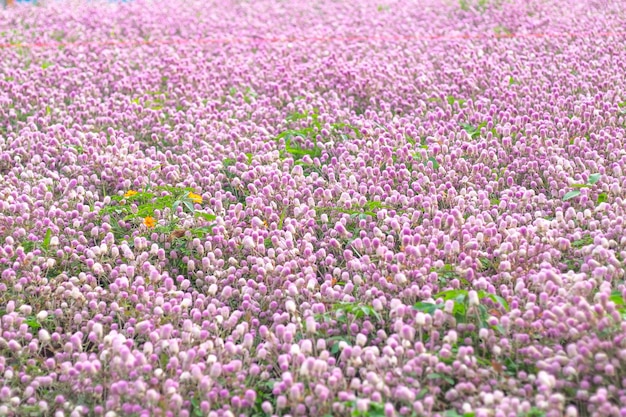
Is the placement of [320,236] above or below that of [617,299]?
below

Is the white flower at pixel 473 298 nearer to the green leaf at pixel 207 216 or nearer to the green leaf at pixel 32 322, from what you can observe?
the green leaf at pixel 207 216

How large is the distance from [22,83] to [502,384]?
6.05 m

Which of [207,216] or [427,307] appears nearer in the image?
[427,307]

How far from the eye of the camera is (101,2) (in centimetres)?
1318

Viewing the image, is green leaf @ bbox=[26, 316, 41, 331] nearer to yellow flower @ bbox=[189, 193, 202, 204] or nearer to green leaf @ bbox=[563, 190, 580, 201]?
yellow flower @ bbox=[189, 193, 202, 204]

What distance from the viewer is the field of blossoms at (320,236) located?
3191 mm

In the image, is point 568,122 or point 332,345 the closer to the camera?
point 332,345

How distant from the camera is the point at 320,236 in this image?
4508 mm

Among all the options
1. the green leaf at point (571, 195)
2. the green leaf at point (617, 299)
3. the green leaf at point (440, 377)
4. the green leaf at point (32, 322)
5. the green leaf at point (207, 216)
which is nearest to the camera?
the green leaf at point (440, 377)

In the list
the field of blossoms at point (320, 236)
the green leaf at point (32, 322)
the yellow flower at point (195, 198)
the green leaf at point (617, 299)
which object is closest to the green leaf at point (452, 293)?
the field of blossoms at point (320, 236)

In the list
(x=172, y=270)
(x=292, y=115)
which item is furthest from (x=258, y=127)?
(x=172, y=270)

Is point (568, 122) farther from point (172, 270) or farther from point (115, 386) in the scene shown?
point (115, 386)

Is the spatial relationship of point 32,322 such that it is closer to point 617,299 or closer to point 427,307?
point 427,307

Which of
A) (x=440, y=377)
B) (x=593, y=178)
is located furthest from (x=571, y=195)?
(x=440, y=377)
